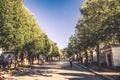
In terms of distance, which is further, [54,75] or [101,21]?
[54,75]

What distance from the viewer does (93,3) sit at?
3250 cm

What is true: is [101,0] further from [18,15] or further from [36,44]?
[36,44]

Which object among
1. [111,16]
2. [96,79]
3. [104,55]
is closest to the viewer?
[111,16]

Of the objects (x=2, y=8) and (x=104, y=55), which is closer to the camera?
(x=2, y=8)

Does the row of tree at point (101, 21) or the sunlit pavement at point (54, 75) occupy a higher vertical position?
the row of tree at point (101, 21)

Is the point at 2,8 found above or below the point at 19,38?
above

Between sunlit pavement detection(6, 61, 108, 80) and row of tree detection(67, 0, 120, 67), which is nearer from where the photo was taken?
row of tree detection(67, 0, 120, 67)

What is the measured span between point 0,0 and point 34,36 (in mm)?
22828

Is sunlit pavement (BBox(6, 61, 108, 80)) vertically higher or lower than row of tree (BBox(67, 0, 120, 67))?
lower

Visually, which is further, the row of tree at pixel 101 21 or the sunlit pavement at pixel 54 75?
the sunlit pavement at pixel 54 75

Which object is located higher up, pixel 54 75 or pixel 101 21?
pixel 101 21

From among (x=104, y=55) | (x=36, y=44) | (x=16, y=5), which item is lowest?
(x=104, y=55)

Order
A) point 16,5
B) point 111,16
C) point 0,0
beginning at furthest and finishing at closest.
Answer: point 16,5 → point 0,0 → point 111,16

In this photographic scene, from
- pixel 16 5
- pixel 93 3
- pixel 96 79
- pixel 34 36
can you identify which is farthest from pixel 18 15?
pixel 34 36
